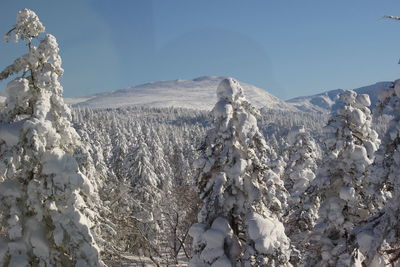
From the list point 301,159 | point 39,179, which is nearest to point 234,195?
point 39,179

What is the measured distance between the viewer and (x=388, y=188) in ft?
31.2

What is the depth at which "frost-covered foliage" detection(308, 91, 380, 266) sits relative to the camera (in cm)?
1568

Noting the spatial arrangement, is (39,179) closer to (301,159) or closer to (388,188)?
(388,188)

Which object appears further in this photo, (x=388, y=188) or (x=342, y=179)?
(x=342, y=179)

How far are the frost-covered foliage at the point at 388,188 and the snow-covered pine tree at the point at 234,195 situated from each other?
9.37 ft

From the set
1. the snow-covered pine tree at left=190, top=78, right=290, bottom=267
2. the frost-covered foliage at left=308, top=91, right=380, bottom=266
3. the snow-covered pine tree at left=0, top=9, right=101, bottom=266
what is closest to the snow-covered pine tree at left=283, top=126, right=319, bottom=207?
the frost-covered foliage at left=308, top=91, right=380, bottom=266

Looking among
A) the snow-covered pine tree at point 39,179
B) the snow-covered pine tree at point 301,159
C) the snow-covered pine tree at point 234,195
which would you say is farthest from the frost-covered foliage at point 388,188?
the snow-covered pine tree at point 301,159

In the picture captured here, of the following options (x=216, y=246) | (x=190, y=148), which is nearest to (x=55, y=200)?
(x=216, y=246)

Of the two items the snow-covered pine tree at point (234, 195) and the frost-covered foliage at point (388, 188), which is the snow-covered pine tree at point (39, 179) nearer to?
the snow-covered pine tree at point (234, 195)

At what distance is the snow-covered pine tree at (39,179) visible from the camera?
11.3 metres

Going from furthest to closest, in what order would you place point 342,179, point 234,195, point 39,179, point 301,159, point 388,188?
point 301,159
point 342,179
point 234,195
point 39,179
point 388,188

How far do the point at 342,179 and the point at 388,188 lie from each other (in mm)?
6896

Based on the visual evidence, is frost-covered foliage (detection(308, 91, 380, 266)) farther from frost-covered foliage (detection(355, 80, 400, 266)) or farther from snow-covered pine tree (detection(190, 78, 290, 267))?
frost-covered foliage (detection(355, 80, 400, 266))

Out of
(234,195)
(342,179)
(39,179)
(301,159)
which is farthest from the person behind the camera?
(301,159)
